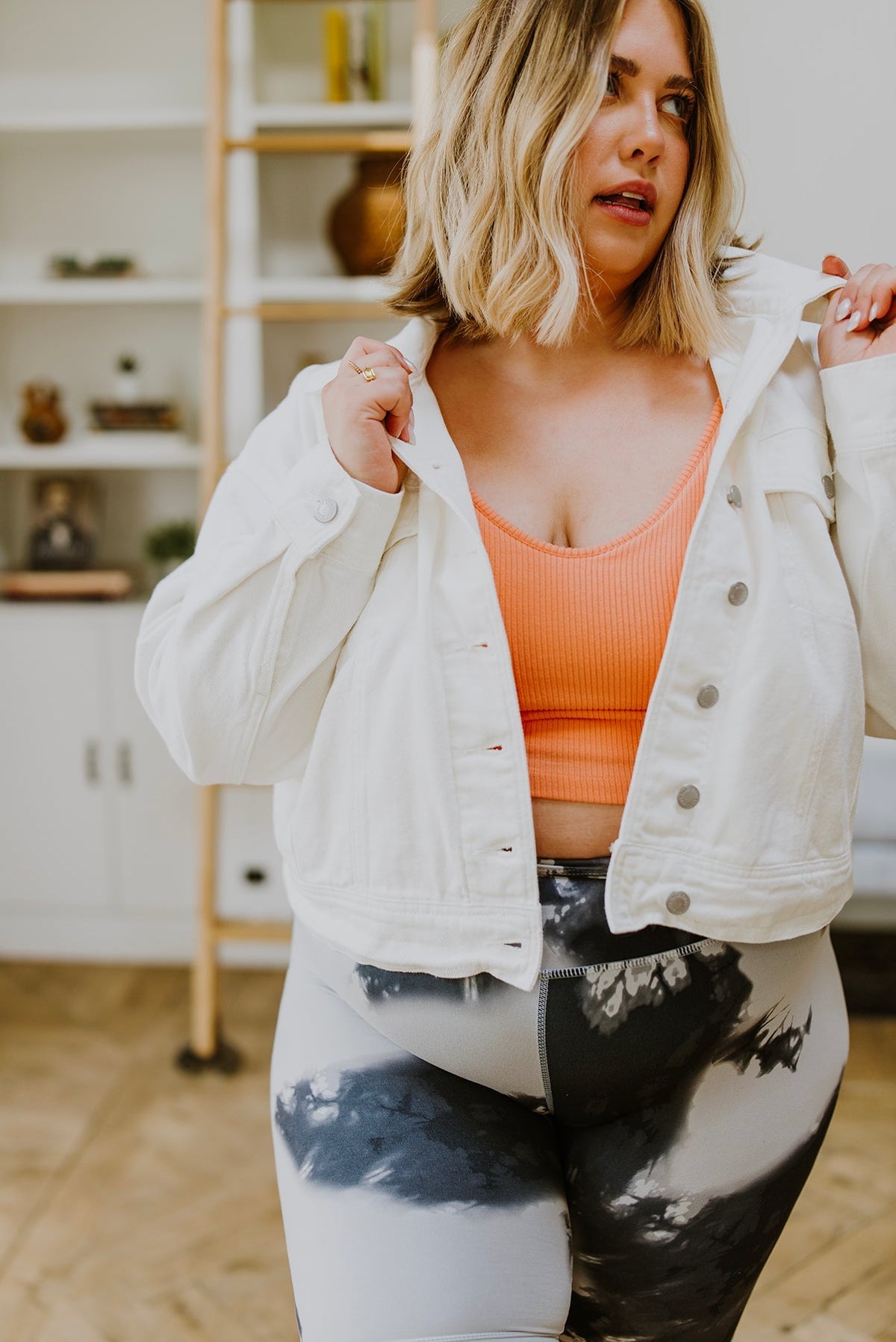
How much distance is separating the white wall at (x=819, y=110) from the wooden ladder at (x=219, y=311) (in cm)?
76

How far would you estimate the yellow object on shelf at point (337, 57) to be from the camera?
2.56 m

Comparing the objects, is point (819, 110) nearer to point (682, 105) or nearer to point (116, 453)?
point (682, 105)

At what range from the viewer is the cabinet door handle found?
2.94 meters

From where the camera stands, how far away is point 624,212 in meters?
0.99

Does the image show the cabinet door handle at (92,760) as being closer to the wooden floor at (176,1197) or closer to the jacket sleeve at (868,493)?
the wooden floor at (176,1197)

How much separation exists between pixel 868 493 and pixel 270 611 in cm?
50

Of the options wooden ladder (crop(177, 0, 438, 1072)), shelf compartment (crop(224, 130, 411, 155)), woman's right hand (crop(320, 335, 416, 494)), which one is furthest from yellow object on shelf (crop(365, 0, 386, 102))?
woman's right hand (crop(320, 335, 416, 494))

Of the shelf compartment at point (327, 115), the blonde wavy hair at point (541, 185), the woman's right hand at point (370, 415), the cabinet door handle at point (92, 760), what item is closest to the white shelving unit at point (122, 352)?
the cabinet door handle at point (92, 760)

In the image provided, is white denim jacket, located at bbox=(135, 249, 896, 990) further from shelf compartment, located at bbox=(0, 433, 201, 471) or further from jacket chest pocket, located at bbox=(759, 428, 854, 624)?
shelf compartment, located at bbox=(0, 433, 201, 471)

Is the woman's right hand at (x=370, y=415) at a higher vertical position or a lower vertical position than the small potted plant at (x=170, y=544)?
higher

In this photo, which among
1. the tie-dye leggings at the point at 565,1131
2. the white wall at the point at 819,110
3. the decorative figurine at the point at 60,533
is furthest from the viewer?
the decorative figurine at the point at 60,533

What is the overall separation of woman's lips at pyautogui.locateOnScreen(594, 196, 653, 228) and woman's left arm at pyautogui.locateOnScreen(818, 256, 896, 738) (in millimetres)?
180

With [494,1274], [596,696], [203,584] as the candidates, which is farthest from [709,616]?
[494,1274]

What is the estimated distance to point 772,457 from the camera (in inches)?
37.6
